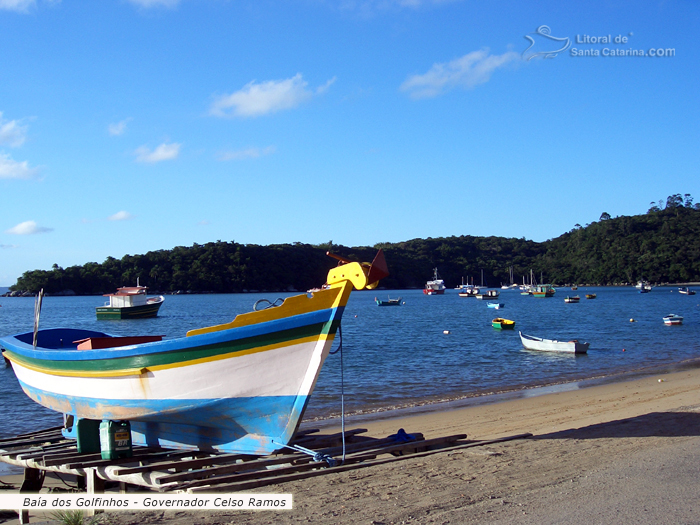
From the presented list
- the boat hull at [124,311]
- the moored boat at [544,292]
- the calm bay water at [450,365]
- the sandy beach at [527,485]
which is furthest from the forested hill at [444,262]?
the sandy beach at [527,485]

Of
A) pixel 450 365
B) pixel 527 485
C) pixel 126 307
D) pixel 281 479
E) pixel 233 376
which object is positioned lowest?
pixel 450 365

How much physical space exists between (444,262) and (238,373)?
16758cm

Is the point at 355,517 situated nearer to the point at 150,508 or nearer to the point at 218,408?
the point at 150,508

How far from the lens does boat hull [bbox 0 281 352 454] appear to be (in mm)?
6945

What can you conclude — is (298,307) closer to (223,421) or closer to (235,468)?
(223,421)

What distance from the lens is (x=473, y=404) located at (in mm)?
15734

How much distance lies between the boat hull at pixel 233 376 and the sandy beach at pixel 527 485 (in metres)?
1.10

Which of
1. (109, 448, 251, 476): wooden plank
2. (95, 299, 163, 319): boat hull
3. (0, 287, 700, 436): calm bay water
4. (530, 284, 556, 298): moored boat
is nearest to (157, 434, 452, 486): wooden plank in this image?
(109, 448, 251, 476): wooden plank

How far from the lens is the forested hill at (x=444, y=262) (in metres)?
138

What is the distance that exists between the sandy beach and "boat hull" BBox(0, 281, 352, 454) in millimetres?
1096

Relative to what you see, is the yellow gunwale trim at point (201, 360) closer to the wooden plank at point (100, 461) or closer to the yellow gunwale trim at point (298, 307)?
the yellow gunwale trim at point (298, 307)

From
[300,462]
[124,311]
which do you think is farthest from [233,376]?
[124,311]

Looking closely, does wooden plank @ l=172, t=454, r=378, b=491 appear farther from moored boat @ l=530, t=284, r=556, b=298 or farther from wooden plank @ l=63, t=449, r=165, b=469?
moored boat @ l=530, t=284, r=556, b=298

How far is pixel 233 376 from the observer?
7070 mm
